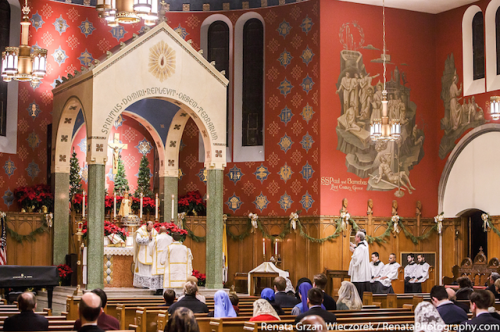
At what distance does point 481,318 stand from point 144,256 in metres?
10.8

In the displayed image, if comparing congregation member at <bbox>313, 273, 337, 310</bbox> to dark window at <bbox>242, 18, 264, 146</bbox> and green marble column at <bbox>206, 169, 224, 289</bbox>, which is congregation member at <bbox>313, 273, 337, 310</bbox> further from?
dark window at <bbox>242, 18, 264, 146</bbox>

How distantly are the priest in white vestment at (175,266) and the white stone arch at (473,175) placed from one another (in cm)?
877

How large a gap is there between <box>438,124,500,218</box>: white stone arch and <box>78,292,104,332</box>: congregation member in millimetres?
15802

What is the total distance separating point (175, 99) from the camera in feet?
57.9

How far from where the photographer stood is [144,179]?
21422 mm

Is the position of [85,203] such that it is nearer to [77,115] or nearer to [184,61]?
[77,115]

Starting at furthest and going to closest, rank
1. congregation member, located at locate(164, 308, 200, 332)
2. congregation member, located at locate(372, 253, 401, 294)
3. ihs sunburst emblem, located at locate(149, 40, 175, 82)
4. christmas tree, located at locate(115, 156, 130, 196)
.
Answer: christmas tree, located at locate(115, 156, 130, 196) < congregation member, located at locate(372, 253, 401, 294) < ihs sunburst emblem, located at locate(149, 40, 175, 82) < congregation member, located at locate(164, 308, 200, 332)

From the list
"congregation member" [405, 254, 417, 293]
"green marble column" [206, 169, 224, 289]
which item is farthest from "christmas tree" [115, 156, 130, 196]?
"congregation member" [405, 254, 417, 293]

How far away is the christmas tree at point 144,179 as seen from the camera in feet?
69.5

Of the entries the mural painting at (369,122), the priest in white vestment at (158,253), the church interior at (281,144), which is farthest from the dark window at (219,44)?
the priest in white vestment at (158,253)

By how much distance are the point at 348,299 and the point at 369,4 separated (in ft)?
40.3

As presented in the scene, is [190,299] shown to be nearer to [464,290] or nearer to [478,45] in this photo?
[464,290]

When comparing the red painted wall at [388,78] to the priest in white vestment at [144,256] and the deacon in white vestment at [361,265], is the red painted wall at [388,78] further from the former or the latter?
the priest in white vestment at [144,256]

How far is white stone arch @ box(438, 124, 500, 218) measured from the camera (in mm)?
19984
